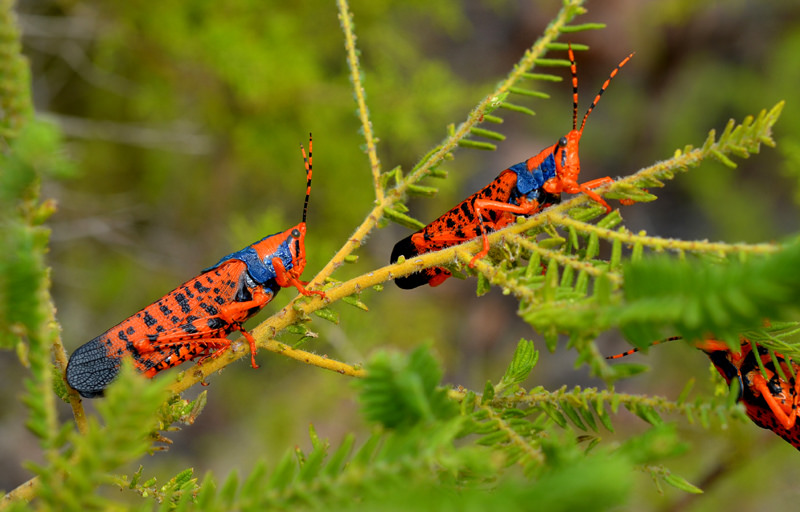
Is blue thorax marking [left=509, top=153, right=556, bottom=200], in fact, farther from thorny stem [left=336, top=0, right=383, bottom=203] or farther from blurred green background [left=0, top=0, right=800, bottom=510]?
blurred green background [left=0, top=0, right=800, bottom=510]

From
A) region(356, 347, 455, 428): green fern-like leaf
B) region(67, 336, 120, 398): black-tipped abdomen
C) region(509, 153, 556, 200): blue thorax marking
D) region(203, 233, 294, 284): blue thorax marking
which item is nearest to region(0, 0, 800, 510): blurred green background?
region(203, 233, 294, 284): blue thorax marking

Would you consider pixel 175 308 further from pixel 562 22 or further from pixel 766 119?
pixel 766 119

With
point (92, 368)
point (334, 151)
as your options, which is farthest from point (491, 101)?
point (334, 151)

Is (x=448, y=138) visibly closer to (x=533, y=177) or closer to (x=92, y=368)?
(x=533, y=177)

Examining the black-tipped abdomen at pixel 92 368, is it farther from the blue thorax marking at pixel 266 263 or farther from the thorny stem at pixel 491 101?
the thorny stem at pixel 491 101

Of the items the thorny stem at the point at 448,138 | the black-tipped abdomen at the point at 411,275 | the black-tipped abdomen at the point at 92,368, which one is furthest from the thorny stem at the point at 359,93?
the black-tipped abdomen at the point at 92,368

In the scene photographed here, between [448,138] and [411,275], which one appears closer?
[448,138]
